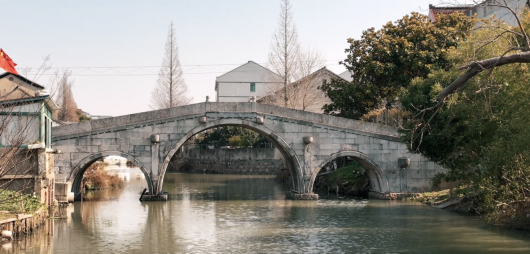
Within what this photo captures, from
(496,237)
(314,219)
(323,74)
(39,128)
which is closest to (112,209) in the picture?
(39,128)

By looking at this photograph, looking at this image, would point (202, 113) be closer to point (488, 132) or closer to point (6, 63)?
point (6, 63)

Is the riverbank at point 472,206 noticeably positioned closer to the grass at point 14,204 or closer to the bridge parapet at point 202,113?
→ the bridge parapet at point 202,113

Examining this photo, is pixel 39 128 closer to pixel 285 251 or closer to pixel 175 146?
pixel 175 146

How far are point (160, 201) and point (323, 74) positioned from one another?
17.6 m

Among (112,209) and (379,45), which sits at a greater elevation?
(379,45)

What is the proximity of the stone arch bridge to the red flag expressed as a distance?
828 cm

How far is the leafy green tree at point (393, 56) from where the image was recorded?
86.5ft

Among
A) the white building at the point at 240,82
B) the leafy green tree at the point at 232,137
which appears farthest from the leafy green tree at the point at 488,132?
the white building at the point at 240,82

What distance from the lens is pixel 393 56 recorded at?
88.1 ft

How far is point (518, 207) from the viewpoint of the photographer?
52.7 feet

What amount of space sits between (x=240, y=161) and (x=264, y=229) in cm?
2701

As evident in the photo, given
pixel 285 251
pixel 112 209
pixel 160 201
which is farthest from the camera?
pixel 160 201

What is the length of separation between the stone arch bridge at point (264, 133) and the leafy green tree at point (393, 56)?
3.35 meters

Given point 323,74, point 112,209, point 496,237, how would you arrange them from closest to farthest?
point 496,237 < point 112,209 < point 323,74
